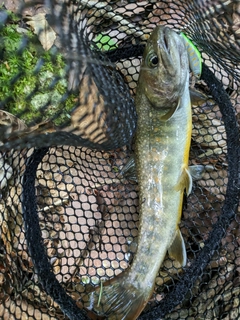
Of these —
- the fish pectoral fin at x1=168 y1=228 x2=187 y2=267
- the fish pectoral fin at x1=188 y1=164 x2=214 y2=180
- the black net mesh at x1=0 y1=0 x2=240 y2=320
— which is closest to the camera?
Result: the black net mesh at x1=0 y1=0 x2=240 y2=320

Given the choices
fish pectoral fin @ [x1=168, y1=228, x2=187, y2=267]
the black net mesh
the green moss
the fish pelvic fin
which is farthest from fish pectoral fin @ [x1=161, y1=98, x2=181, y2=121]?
the fish pelvic fin

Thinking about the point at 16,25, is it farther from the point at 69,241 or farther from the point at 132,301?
the point at 132,301

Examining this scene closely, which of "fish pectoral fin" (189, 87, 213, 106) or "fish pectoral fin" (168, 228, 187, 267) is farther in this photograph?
"fish pectoral fin" (189, 87, 213, 106)

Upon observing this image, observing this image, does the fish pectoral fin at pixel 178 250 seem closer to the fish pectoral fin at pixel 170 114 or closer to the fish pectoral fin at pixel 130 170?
the fish pectoral fin at pixel 130 170

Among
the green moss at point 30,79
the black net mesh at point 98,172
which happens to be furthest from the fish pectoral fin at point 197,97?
the green moss at point 30,79

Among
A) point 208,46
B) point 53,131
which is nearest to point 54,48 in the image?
point 53,131

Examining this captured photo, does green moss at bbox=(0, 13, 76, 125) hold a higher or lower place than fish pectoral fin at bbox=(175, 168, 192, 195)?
higher

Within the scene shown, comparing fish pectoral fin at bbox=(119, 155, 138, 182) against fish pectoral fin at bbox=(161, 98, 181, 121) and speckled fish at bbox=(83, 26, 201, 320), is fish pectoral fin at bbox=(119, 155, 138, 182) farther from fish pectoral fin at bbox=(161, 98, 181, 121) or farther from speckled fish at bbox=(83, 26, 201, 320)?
fish pectoral fin at bbox=(161, 98, 181, 121)

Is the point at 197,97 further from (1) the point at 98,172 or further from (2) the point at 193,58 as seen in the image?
(1) the point at 98,172
